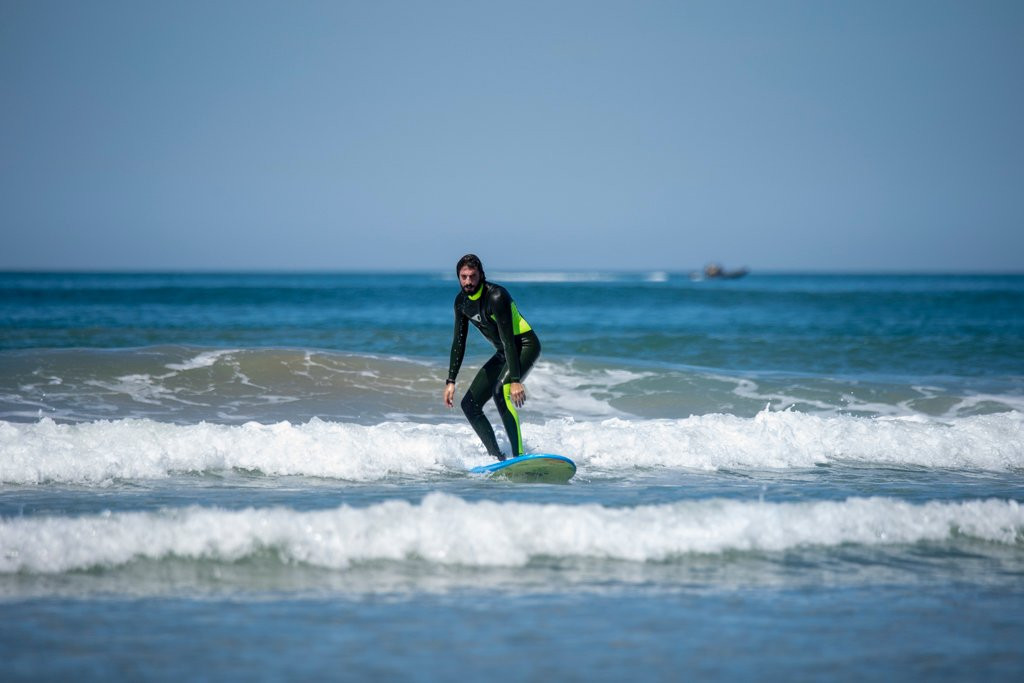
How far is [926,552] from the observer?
6.75 m

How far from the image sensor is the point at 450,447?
999cm

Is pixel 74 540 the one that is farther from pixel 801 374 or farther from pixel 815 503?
pixel 801 374

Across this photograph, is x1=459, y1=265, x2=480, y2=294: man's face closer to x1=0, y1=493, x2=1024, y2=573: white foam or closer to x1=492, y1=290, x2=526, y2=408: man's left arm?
x1=492, y1=290, x2=526, y2=408: man's left arm

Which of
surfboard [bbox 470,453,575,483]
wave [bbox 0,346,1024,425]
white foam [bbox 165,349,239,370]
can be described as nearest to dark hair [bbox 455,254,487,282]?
surfboard [bbox 470,453,575,483]

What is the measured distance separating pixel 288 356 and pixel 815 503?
43.3ft

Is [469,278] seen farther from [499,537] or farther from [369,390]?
[369,390]

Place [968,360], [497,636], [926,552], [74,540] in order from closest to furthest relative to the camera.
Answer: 1. [497,636]
2. [74,540]
3. [926,552]
4. [968,360]

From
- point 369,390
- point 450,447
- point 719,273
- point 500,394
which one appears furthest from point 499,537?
point 719,273

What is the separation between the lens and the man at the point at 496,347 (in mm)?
8438

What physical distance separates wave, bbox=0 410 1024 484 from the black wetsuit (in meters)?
0.71

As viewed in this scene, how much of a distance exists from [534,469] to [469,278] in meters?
1.82

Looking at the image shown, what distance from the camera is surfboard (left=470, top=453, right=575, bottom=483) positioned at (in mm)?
8734

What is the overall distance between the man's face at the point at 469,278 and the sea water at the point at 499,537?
173 cm

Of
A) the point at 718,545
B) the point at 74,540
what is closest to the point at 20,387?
the point at 74,540
